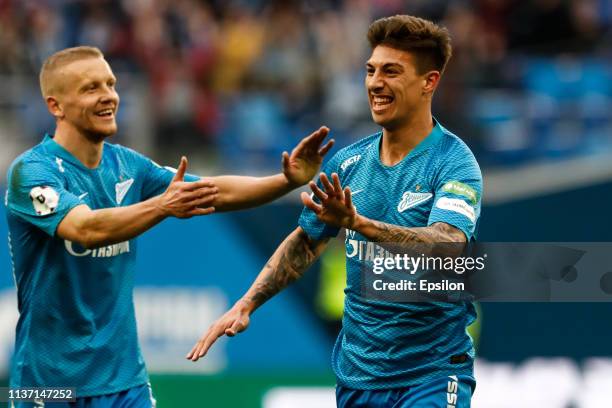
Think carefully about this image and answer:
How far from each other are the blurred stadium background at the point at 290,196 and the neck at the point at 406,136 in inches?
A: 207

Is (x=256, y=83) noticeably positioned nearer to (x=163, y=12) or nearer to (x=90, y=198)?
(x=163, y=12)

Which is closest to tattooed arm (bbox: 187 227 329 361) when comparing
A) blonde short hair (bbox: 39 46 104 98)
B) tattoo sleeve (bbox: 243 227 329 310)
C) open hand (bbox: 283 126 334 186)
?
tattoo sleeve (bbox: 243 227 329 310)

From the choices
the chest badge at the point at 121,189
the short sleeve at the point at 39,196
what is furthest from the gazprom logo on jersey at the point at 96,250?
the chest badge at the point at 121,189

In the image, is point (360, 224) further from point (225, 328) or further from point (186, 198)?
point (225, 328)

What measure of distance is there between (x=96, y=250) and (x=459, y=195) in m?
1.97

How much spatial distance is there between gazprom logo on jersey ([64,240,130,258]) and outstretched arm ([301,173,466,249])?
141cm

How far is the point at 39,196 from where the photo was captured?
21.9 ft

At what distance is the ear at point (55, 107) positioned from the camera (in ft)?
23.2

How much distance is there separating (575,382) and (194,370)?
3.49 meters

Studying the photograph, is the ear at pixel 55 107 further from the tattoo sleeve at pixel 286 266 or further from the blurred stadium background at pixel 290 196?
the blurred stadium background at pixel 290 196

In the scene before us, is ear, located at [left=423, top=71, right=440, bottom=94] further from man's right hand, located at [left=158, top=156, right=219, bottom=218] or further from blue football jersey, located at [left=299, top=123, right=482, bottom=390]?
man's right hand, located at [left=158, top=156, right=219, bottom=218]

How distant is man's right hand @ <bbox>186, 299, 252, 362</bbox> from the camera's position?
6531mm

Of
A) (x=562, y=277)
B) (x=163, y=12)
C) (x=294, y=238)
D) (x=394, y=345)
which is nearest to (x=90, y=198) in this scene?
(x=294, y=238)

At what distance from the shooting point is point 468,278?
657cm
